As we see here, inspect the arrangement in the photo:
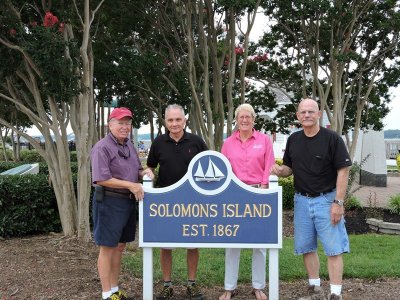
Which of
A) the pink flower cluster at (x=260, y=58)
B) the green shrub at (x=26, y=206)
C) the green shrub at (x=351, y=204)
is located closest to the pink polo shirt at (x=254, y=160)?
the green shrub at (x=26, y=206)

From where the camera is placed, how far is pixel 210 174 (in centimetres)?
407

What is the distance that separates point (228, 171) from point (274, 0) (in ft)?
24.1

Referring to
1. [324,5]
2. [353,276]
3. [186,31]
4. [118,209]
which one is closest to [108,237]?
[118,209]

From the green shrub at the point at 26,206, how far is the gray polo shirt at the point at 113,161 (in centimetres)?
379

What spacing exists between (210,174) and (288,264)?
2.24m

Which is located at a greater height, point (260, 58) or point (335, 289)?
point (260, 58)

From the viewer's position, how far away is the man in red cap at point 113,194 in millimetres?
4074

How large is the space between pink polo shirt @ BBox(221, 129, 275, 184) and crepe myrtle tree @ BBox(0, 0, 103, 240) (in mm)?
2851

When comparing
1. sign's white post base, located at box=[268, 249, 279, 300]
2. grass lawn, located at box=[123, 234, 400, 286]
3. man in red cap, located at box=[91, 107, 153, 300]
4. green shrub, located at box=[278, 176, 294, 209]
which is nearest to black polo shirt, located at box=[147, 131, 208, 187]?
man in red cap, located at box=[91, 107, 153, 300]

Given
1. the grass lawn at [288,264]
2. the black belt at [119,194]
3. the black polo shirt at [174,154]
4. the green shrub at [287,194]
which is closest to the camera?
the black belt at [119,194]

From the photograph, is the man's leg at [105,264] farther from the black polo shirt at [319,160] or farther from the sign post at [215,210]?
the black polo shirt at [319,160]

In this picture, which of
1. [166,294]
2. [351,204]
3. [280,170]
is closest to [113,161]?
[166,294]

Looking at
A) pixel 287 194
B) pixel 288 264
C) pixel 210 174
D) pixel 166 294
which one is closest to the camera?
pixel 210 174

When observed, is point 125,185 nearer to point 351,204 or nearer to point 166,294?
point 166,294
